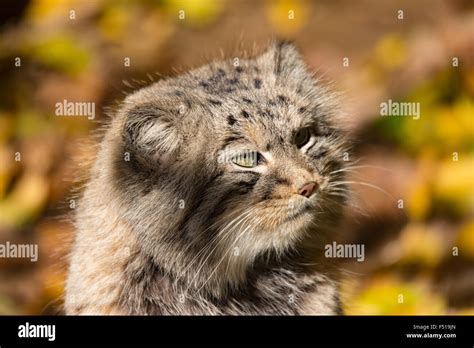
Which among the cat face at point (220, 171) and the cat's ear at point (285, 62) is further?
the cat's ear at point (285, 62)

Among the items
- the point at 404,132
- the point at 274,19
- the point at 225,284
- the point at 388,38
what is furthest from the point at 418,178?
the point at 225,284

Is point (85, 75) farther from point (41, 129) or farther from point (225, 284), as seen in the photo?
point (225, 284)

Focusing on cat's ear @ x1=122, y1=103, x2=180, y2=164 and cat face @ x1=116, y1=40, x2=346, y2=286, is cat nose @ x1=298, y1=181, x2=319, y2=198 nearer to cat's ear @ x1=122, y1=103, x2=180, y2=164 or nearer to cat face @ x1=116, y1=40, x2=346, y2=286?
cat face @ x1=116, y1=40, x2=346, y2=286

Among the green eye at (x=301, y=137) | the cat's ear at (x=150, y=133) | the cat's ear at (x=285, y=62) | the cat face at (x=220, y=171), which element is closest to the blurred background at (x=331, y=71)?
the cat's ear at (x=285, y=62)

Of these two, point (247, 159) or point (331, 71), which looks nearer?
point (247, 159)

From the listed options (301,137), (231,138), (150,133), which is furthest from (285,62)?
(150,133)

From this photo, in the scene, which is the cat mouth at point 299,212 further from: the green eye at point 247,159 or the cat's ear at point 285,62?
the cat's ear at point 285,62

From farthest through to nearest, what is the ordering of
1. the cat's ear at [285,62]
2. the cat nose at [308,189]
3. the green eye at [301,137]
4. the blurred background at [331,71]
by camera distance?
the blurred background at [331,71]
the cat's ear at [285,62]
the green eye at [301,137]
the cat nose at [308,189]

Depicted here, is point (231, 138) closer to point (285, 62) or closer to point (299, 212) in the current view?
point (299, 212)

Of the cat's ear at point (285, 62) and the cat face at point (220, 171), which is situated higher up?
the cat's ear at point (285, 62)
